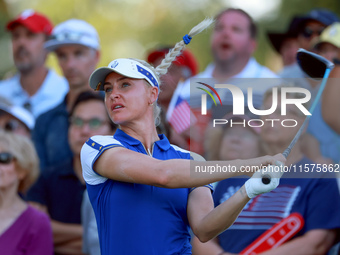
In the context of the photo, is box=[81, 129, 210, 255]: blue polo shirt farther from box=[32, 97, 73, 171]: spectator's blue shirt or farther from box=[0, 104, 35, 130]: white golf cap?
box=[0, 104, 35, 130]: white golf cap

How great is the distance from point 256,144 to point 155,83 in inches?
65.1

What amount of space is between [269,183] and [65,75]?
402 cm

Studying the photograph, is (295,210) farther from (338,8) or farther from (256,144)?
(338,8)

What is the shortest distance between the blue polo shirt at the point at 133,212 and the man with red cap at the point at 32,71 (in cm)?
368

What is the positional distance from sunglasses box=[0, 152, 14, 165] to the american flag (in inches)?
60.5

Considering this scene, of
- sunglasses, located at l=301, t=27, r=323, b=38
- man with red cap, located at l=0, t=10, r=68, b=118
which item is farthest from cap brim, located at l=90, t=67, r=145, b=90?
sunglasses, located at l=301, t=27, r=323, b=38

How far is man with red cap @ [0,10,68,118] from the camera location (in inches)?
289

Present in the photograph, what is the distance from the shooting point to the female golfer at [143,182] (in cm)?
349

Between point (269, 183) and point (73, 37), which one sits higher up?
point (73, 37)

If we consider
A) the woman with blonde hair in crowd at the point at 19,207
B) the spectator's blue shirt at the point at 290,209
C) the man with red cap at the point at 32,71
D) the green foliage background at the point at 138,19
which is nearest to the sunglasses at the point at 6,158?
the woman with blonde hair in crowd at the point at 19,207

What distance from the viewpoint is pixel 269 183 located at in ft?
11.0

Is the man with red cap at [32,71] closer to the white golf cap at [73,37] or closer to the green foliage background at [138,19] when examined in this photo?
the white golf cap at [73,37]

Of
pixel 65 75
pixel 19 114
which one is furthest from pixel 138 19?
pixel 19 114

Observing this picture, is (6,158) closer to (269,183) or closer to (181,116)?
(181,116)
